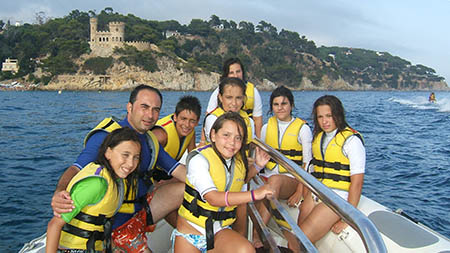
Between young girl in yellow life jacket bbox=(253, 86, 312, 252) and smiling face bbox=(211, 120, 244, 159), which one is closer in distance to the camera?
smiling face bbox=(211, 120, 244, 159)

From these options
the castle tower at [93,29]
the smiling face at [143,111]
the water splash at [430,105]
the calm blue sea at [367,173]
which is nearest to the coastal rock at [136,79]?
the castle tower at [93,29]

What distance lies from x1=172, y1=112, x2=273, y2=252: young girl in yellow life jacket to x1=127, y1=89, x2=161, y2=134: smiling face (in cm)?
54

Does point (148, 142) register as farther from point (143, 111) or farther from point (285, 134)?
point (285, 134)

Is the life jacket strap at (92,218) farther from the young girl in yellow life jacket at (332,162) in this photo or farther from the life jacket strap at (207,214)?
the young girl in yellow life jacket at (332,162)

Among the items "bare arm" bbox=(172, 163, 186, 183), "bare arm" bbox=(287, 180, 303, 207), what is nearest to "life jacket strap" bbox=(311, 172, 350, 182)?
"bare arm" bbox=(287, 180, 303, 207)

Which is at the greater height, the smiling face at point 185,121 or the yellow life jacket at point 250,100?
the yellow life jacket at point 250,100

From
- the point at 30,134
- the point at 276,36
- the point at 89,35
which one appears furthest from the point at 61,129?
the point at 276,36

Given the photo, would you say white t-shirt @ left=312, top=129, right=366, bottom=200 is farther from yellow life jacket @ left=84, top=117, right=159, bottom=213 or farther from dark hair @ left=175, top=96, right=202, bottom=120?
yellow life jacket @ left=84, top=117, right=159, bottom=213

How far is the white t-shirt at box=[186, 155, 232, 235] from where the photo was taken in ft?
7.03

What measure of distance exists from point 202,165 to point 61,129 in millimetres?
15845

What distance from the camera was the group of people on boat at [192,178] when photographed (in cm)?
202

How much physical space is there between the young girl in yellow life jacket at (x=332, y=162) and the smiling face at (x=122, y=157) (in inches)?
50.5

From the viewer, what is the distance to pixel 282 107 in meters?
3.38

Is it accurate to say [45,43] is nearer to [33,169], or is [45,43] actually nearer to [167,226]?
[33,169]
